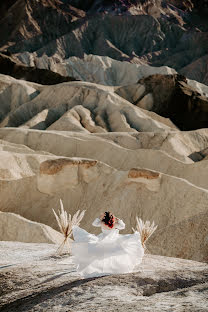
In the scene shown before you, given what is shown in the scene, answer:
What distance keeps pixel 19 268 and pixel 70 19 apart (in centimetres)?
14263

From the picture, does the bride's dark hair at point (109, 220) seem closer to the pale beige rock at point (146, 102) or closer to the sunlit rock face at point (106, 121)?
the sunlit rock face at point (106, 121)

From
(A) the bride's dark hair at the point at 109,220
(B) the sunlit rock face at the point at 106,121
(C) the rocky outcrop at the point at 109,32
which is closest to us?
(A) the bride's dark hair at the point at 109,220

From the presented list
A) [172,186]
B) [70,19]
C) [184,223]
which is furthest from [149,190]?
[70,19]

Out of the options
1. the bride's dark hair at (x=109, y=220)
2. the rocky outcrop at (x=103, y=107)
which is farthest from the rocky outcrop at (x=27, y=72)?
the bride's dark hair at (x=109, y=220)

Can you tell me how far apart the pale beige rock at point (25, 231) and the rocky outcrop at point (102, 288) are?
11317 mm

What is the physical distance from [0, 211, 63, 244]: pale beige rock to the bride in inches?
500

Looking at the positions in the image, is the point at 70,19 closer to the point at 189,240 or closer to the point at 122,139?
the point at 122,139

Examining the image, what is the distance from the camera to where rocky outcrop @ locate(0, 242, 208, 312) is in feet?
18.0

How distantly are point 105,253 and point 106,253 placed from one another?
0.02m

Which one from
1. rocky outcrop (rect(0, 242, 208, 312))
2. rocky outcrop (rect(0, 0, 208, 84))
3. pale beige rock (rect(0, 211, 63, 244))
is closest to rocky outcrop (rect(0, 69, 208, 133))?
pale beige rock (rect(0, 211, 63, 244))

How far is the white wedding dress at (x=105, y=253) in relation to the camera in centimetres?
692

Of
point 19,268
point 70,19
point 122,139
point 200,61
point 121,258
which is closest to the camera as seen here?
point 121,258

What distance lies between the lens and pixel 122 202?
26062mm

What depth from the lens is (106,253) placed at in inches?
273
